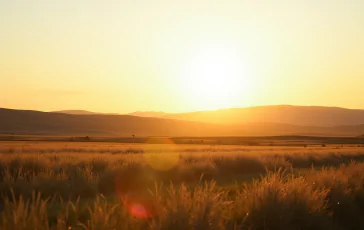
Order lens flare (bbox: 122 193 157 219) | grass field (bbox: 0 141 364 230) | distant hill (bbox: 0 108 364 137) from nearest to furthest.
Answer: grass field (bbox: 0 141 364 230), lens flare (bbox: 122 193 157 219), distant hill (bbox: 0 108 364 137)

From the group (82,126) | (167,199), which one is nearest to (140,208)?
(167,199)

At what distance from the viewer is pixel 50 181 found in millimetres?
13844

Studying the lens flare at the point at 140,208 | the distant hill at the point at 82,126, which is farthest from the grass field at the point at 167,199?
the distant hill at the point at 82,126

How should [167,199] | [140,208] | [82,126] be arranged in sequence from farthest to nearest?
[82,126]
[140,208]
[167,199]

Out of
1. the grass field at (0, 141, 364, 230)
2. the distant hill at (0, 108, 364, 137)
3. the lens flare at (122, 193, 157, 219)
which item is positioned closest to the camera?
the grass field at (0, 141, 364, 230)

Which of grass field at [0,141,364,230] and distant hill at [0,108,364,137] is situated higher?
distant hill at [0,108,364,137]

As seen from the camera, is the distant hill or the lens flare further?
the distant hill

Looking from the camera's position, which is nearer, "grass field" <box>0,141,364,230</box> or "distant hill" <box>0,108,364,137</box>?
"grass field" <box>0,141,364,230</box>

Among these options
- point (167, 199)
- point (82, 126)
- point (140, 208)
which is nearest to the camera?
point (167, 199)

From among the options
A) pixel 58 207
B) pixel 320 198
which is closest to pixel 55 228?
pixel 58 207

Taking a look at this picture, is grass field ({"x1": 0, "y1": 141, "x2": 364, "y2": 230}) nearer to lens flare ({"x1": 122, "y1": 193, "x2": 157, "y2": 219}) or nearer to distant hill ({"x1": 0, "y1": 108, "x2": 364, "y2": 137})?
lens flare ({"x1": 122, "y1": 193, "x2": 157, "y2": 219})

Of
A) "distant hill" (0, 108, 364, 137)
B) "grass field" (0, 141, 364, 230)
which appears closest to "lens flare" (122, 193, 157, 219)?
"grass field" (0, 141, 364, 230)

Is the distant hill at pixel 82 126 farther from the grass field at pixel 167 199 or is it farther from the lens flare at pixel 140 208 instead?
the lens flare at pixel 140 208

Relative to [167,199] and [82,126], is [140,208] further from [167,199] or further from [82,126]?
[82,126]
